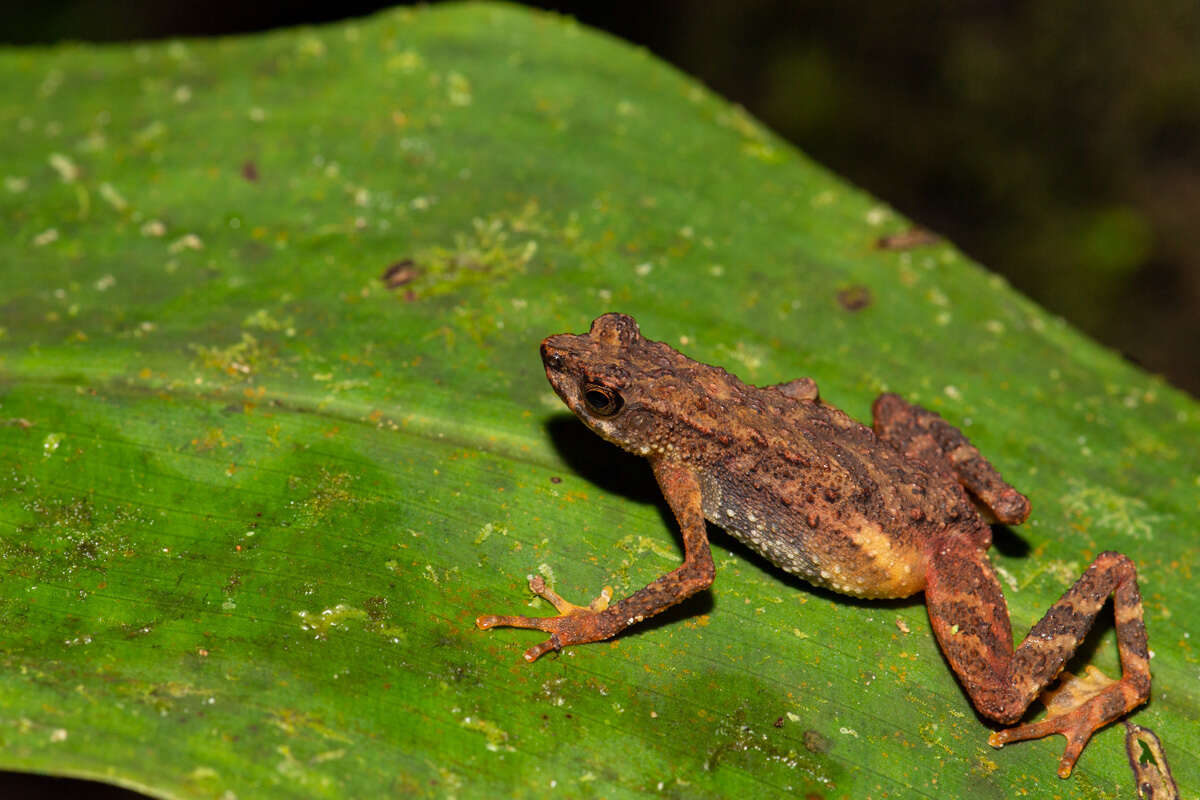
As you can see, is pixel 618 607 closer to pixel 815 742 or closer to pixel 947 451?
pixel 815 742

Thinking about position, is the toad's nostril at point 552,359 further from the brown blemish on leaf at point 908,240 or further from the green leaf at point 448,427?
the brown blemish on leaf at point 908,240

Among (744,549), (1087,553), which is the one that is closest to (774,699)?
(744,549)

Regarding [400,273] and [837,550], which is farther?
[400,273]

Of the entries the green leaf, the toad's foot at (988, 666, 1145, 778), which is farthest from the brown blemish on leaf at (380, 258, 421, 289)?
the toad's foot at (988, 666, 1145, 778)

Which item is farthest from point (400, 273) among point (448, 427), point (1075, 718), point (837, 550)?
point (1075, 718)

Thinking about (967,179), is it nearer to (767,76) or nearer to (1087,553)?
(767,76)

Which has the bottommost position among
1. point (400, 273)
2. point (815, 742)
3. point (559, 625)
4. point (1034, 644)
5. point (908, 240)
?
point (400, 273)
